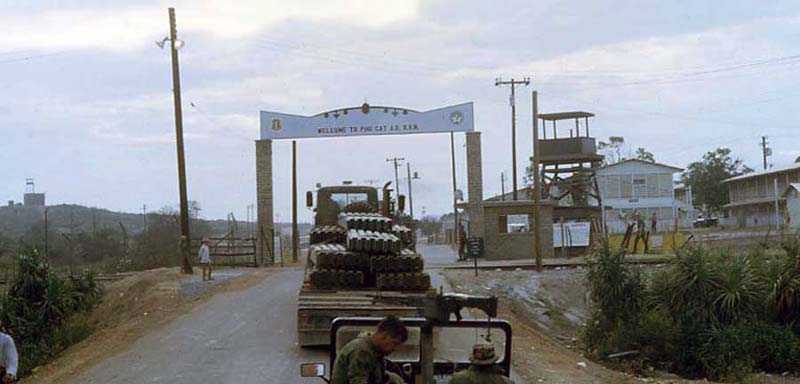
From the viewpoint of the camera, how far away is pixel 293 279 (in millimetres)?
29672

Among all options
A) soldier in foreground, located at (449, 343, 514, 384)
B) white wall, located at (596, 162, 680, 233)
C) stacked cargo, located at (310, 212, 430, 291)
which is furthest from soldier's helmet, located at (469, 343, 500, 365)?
white wall, located at (596, 162, 680, 233)

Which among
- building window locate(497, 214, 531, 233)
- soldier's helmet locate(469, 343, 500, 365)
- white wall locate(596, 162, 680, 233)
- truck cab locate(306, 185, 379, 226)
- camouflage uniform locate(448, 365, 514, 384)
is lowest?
camouflage uniform locate(448, 365, 514, 384)

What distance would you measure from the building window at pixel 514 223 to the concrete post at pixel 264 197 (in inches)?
393

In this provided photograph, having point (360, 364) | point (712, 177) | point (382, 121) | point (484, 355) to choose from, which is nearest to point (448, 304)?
point (484, 355)

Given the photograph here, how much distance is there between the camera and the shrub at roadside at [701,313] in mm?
18891

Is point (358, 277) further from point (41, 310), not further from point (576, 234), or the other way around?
point (576, 234)

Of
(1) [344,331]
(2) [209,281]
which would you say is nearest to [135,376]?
(1) [344,331]

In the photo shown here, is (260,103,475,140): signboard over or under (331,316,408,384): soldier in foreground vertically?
over

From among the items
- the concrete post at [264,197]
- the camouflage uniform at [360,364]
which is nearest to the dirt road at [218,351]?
the camouflage uniform at [360,364]

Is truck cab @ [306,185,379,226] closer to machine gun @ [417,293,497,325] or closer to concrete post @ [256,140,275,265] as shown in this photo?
concrete post @ [256,140,275,265]

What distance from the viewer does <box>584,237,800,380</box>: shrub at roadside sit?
1889cm

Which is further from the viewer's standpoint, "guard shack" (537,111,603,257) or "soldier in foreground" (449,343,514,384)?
"guard shack" (537,111,603,257)

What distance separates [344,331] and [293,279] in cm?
2362

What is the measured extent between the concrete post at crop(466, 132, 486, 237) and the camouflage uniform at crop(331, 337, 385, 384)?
31882 mm
